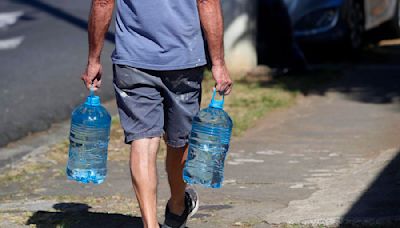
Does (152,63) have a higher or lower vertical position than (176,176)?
higher

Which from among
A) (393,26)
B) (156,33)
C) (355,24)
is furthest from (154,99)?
(393,26)

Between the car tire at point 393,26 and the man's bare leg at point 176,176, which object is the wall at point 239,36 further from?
the man's bare leg at point 176,176

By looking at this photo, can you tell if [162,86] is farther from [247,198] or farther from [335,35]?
[335,35]

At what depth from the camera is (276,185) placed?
711 cm

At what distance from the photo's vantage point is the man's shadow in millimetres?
6047

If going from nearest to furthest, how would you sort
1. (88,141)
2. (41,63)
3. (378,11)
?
(88,141) < (41,63) < (378,11)

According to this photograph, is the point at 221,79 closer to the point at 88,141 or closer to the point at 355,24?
the point at 88,141

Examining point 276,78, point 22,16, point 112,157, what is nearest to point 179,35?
point 112,157

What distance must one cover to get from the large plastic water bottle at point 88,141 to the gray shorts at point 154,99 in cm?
19

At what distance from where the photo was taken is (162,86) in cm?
534

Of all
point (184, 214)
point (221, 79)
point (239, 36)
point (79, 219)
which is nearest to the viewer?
point (221, 79)

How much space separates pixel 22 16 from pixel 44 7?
27.5 inches

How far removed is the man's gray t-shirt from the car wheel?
8.13 metres

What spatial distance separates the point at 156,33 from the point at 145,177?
2.47 feet
